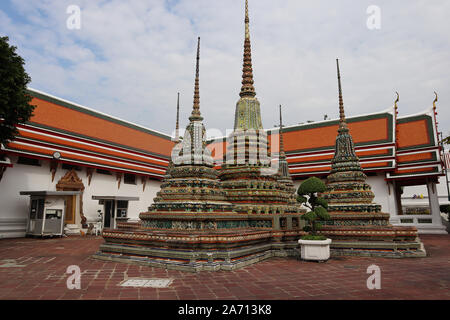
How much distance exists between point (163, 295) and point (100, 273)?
2.46m

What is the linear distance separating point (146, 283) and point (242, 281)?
1.85 m

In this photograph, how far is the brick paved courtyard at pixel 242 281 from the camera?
5008mm

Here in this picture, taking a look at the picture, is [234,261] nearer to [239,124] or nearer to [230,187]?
[230,187]

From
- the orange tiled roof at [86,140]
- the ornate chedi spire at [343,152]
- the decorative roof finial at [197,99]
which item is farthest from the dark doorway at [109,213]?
the ornate chedi spire at [343,152]

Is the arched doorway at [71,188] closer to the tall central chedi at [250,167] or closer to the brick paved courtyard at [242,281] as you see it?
the brick paved courtyard at [242,281]

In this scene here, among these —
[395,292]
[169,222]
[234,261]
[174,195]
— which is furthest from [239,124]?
[395,292]

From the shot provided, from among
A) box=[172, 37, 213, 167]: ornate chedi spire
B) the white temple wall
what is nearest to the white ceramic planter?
box=[172, 37, 213, 167]: ornate chedi spire

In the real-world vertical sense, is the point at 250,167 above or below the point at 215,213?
above

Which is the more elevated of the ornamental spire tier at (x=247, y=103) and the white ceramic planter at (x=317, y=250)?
the ornamental spire tier at (x=247, y=103)

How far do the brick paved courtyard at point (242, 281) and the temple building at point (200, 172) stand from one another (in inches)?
37.5

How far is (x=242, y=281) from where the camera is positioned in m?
6.07

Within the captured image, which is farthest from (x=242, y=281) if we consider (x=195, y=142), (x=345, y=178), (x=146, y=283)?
(x=345, y=178)

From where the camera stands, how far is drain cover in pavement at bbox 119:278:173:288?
5573mm

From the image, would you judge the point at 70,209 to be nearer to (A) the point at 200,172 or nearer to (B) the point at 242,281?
(A) the point at 200,172
